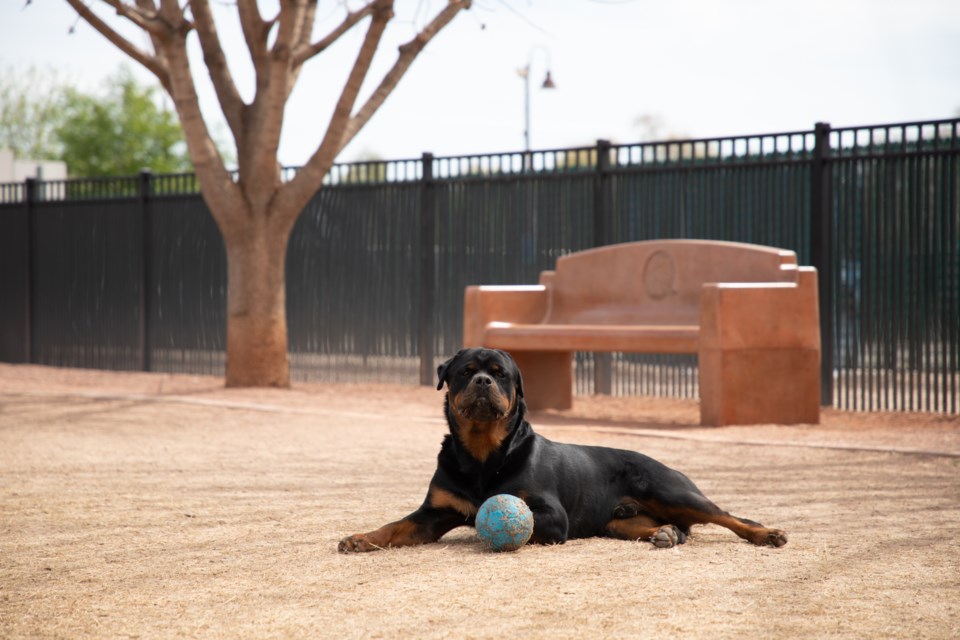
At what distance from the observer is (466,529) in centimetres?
536

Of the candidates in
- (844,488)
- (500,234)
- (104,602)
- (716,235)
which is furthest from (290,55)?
(104,602)

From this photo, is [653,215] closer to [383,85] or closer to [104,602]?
[383,85]

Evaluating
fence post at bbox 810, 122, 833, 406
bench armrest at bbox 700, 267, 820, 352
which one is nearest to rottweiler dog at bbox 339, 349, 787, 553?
bench armrest at bbox 700, 267, 820, 352

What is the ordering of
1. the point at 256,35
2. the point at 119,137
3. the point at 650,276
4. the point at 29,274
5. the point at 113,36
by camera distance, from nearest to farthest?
the point at 650,276 → the point at 113,36 → the point at 256,35 → the point at 29,274 → the point at 119,137

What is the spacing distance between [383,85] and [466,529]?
8267mm

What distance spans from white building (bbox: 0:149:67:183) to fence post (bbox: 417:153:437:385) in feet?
69.0

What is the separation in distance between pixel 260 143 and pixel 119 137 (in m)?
43.2

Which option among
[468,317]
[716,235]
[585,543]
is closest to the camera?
[585,543]

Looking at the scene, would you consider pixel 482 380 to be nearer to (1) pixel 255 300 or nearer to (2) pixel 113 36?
(1) pixel 255 300

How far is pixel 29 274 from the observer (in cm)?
1767

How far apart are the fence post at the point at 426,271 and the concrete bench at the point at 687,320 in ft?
7.32

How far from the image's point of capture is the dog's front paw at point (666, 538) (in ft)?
15.5

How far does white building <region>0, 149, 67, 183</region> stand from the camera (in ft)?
109

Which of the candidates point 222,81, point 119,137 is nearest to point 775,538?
point 222,81
